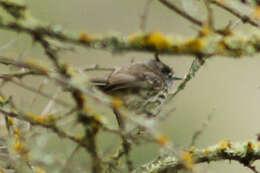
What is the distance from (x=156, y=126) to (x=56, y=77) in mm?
512

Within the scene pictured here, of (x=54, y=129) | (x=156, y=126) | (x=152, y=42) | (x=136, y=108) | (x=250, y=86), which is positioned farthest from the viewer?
(x=250, y=86)

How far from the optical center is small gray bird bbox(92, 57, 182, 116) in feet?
17.4

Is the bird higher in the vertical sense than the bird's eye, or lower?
lower

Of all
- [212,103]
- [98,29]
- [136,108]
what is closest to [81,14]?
[98,29]

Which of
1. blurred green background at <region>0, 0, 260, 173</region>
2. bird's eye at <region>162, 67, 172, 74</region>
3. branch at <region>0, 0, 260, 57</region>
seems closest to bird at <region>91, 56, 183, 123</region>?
bird's eye at <region>162, 67, 172, 74</region>

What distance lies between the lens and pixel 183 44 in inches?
98.8

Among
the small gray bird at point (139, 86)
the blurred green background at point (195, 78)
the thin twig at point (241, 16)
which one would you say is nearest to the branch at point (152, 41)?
the thin twig at point (241, 16)

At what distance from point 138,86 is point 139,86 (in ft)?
0.04

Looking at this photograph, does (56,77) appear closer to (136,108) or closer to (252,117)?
(136,108)

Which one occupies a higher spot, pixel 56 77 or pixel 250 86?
pixel 250 86

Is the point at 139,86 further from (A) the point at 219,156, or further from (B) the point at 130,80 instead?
(A) the point at 219,156

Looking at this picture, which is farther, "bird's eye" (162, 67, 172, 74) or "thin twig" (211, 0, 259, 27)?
"bird's eye" (162, 67, 172, 74)

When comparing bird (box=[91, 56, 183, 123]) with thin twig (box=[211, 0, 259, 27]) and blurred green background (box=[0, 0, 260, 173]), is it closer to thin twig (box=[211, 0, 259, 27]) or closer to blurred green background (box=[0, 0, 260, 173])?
thin twig (box=[211, 0, 259, 27])

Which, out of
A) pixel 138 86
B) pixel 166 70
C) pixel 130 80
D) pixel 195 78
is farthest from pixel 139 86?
pixel 195 78
